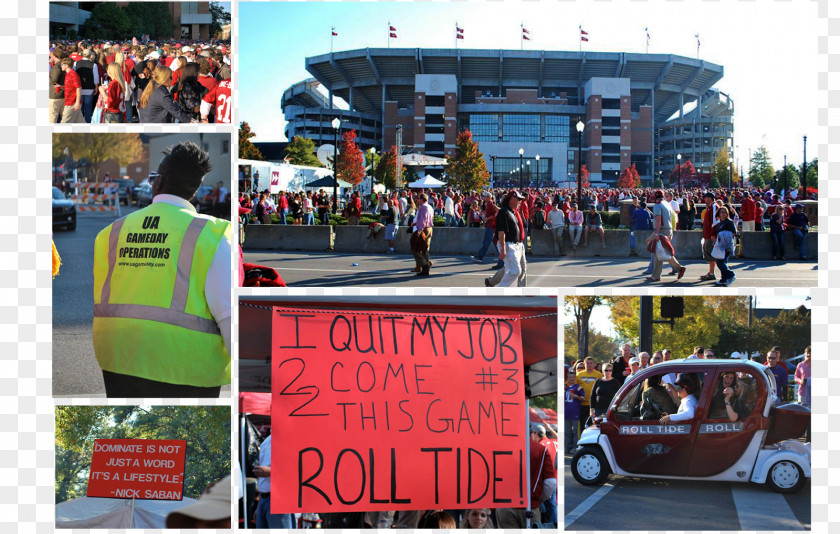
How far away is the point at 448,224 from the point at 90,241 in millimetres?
16458

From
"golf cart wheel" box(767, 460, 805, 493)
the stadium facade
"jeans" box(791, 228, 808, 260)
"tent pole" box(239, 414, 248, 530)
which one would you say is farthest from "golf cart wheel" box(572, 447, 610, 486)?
"jeans" box(791, 228, 808, 260)

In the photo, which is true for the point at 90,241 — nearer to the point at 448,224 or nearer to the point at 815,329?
the point at 815,329

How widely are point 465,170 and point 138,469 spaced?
35.9 metres

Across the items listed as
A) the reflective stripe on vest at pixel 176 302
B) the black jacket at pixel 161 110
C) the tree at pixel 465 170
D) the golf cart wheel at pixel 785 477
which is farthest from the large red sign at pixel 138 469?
the tree at pixel 465 170

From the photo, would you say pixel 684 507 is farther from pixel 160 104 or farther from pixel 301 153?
pixel 301 153

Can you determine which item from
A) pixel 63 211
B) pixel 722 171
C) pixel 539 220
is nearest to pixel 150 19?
pixel 63 211

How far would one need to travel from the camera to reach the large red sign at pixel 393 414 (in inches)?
178

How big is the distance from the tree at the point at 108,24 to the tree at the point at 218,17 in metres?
0.80

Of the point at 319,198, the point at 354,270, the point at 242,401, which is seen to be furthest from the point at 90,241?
the point at 319,198

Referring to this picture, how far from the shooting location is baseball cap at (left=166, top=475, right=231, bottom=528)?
455 cm

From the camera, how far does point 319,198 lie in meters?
27.0

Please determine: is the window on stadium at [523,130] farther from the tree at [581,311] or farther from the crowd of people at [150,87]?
the crowd of people at [150,87]

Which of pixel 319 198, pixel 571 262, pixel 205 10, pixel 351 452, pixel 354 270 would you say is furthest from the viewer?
pixel 319 198

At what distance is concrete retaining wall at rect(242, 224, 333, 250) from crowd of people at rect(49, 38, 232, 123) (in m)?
12.7
